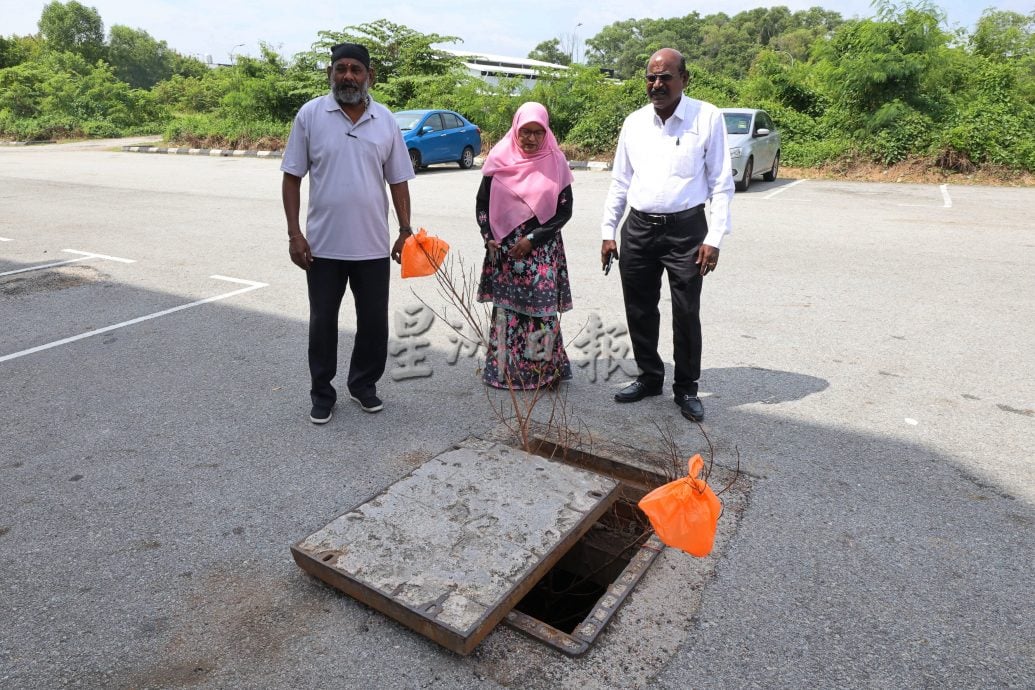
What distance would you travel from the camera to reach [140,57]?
7506 centimetres

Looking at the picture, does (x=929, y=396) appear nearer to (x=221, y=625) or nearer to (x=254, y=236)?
(x=221, y=625)

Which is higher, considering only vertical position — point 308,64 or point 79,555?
point 308,64

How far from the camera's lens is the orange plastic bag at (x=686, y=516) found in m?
2.50

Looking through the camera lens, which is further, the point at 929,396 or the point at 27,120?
the point at 27,120

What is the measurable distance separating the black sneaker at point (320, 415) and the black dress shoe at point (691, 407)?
6.25ft

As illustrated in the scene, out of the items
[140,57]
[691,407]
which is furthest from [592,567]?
[140,57]

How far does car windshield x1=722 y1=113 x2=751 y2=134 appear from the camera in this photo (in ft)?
44.5

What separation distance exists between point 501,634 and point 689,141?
2.48 metres

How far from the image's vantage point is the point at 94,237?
9.17 meters

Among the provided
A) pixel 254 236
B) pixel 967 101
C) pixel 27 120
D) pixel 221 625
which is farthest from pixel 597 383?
pixel 27 120

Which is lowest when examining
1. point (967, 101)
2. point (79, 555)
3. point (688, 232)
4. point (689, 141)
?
point (79, 555)

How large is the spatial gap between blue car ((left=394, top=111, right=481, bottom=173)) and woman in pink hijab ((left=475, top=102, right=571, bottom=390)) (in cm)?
1258

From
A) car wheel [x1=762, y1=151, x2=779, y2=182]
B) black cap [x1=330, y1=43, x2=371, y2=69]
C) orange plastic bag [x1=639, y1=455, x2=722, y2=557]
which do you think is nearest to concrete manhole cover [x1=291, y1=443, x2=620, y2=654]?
orange plastic bag [x1=639, y1=455, x2=722, y2=557]

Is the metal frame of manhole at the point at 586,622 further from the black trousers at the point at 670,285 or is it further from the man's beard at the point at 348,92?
the man's beard at the point at 348,92
